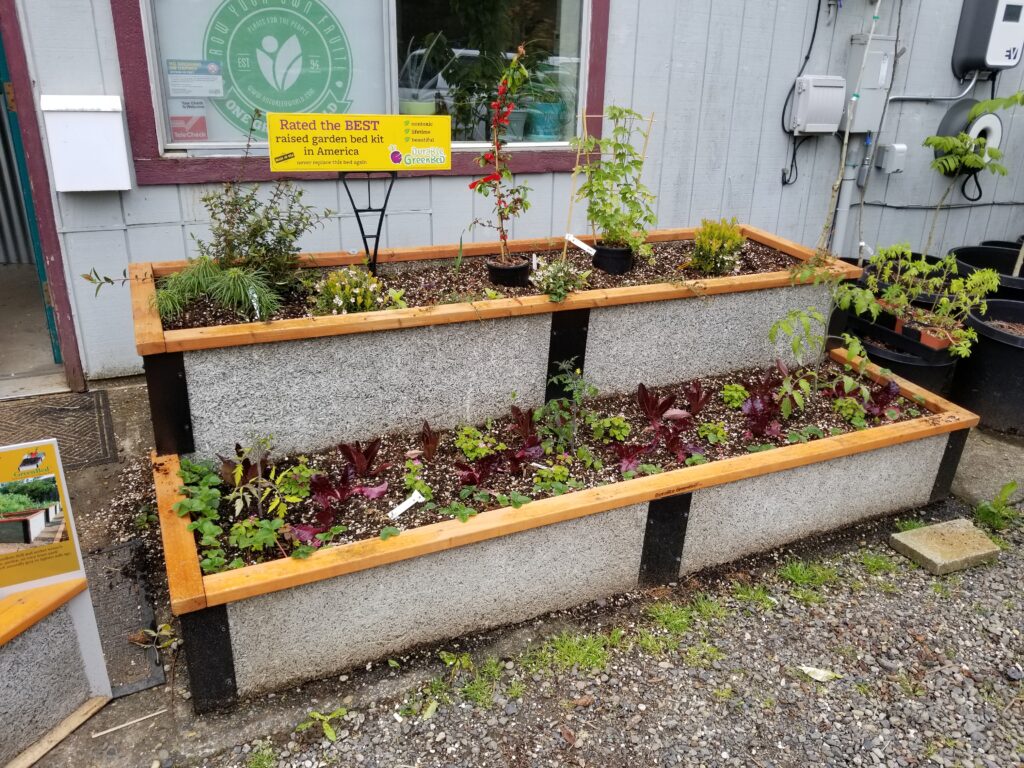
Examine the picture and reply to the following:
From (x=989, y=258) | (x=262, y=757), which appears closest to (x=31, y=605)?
(x=262, y=757)

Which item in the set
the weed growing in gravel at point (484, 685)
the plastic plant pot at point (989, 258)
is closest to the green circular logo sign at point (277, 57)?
the weed growing in gravel at point (484, 685)

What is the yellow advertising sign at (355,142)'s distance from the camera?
3379 mm

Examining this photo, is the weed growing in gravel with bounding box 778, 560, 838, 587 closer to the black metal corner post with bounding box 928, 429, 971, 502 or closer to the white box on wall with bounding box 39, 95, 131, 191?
the black metal corner post with bounding box 928, 429, 971, 502

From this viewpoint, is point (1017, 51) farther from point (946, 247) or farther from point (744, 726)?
point (744, 726)

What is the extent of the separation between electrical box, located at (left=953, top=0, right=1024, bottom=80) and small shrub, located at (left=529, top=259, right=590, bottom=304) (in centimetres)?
483

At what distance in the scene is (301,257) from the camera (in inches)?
152

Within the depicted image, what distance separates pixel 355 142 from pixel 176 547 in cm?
195

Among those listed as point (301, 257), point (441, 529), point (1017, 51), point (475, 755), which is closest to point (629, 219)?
point (301, 257)

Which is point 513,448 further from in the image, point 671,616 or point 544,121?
point 544,121

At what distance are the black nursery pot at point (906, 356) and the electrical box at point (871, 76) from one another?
2132 millimetres

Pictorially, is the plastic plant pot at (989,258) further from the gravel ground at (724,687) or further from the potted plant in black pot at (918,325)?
the gravel ground at (724,687)

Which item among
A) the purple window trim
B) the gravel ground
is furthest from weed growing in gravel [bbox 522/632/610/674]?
the purple window trim

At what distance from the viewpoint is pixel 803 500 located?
3.37m

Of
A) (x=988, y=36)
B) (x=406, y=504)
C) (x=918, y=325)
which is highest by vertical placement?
(x=988, y=36)
